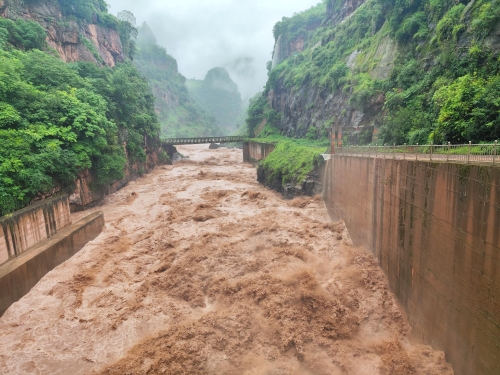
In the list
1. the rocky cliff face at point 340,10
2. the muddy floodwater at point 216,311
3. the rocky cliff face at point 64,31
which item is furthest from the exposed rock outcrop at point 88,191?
the rocky cliff face at point 340,10

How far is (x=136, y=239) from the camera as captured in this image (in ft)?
63.0

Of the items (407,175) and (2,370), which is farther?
(407,175)

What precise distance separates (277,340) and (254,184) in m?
26.3

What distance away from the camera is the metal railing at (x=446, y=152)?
7.83 meters

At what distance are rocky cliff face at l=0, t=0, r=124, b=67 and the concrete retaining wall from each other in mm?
27156

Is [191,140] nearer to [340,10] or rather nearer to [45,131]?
[45,131]

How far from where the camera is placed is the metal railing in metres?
7.83

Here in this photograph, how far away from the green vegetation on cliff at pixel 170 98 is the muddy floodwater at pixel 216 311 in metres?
97.0

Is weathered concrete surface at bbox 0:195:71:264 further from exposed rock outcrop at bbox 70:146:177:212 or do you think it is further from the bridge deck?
the bridge deck

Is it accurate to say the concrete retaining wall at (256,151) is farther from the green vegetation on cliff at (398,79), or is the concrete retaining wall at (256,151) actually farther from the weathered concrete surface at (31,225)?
the weathered concrete surface at (31,225)

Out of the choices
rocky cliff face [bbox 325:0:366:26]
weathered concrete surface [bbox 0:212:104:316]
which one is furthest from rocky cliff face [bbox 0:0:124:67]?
rocky cliff face [bbox 325:0:366:26]

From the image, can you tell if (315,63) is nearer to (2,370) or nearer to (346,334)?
(346,334)

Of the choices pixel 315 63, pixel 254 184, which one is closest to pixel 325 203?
pixel 254 184

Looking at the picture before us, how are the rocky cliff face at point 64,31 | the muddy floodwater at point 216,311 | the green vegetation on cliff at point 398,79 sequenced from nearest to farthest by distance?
the muddy floodwater at point 216,311 < the green vegetation on cliff at point 398,79 < the rocky cliff face at point 64,31
